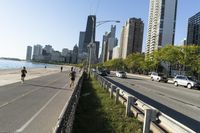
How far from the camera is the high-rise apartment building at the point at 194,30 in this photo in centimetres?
16551

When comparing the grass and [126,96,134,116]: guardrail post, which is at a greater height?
[126,96,134,116]: guardrail post

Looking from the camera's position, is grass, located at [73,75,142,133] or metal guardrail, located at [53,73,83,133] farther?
grass, located at [73,75,142,133]

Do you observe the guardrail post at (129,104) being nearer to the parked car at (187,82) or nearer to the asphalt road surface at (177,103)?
the asphalt road surface at (177,103)

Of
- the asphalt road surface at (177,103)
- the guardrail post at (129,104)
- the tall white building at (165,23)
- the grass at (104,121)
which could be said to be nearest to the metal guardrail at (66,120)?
the grass at (104,121)

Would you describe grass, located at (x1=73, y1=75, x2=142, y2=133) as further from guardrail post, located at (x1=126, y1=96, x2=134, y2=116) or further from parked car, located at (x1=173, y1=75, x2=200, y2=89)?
parked car, located at (x1=173, y1=75, x2=200, y2=89)

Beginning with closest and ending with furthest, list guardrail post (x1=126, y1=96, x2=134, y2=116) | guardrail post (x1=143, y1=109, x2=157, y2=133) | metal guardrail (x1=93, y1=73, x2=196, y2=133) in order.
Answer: metal guardrail (x1=93, y1=73, x2=196, y2=133) → guardrail post (x1=143, y1=109, x2=157, y2=133) → guardrail post (x1=126, y1=96, x2=134, y2=116)

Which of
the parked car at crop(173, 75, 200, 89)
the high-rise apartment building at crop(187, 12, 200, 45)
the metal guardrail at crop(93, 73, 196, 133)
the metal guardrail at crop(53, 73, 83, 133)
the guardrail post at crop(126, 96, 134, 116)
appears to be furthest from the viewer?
the high-rise apartment building at crop(187, 12, 200, 45)


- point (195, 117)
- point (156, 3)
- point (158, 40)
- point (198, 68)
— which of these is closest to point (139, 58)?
point (158, 40)

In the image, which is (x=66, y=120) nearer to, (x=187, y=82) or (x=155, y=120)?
(x=155, y=120)

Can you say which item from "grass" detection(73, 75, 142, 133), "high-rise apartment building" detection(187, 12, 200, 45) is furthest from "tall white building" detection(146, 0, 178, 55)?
"grass" detection(73, 75, 142, 133)

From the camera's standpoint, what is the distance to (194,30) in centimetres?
17312

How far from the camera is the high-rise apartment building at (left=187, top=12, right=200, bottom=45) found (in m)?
166

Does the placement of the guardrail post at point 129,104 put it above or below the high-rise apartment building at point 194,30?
below

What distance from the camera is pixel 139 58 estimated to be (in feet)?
471
